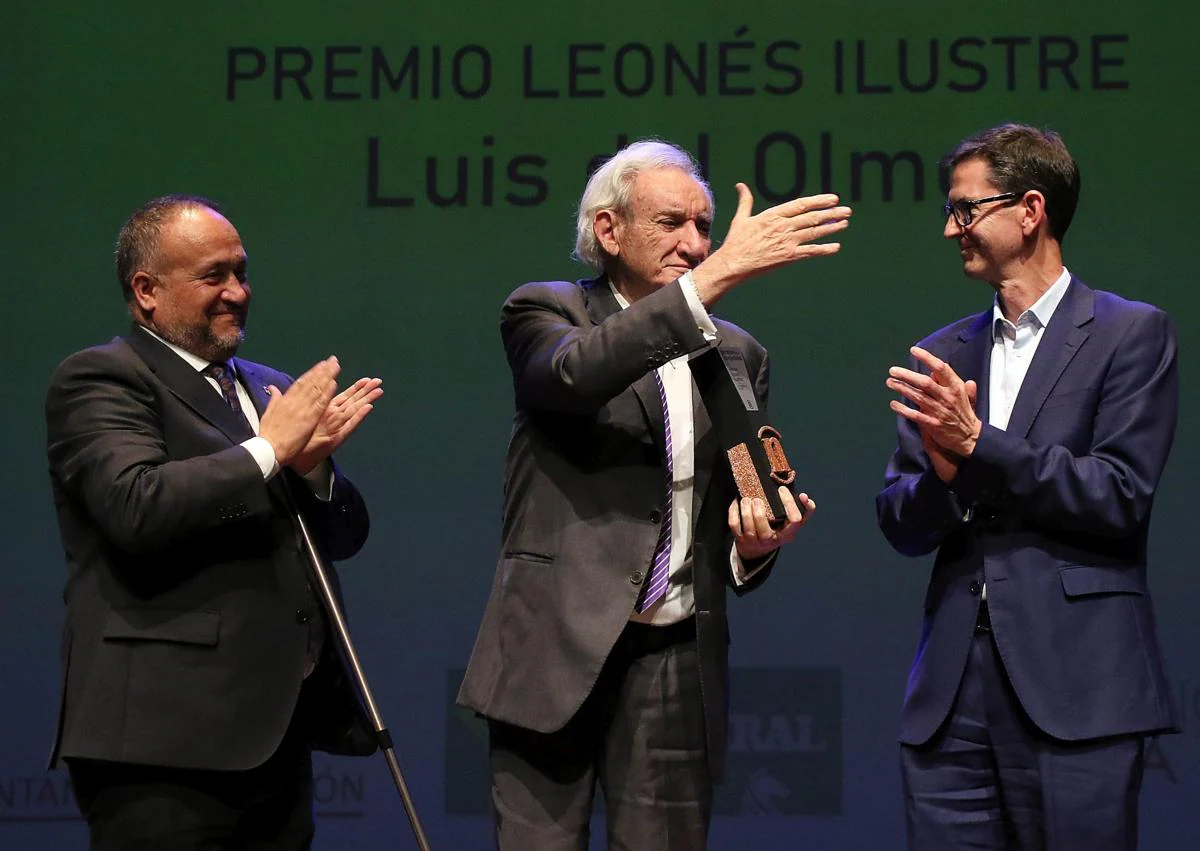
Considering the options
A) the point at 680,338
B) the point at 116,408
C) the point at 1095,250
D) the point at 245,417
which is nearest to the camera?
the point at 680,338

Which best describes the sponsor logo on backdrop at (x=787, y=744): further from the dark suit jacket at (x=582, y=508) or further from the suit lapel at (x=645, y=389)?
the suit lapel at (x=645, y=389)

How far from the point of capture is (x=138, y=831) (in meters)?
2.64

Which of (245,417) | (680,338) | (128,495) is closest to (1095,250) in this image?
(680,338)

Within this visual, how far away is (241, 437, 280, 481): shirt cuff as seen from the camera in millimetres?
2691

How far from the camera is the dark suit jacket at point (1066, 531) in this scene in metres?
2.72

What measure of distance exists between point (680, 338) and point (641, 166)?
56 cm

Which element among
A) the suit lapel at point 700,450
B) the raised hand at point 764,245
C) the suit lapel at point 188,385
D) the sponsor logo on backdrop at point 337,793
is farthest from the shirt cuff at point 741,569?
the sponsor logo on backdrop at point 337,793

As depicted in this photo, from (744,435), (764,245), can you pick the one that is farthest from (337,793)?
(764,245)

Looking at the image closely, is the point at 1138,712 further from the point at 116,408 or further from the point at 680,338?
the point at 116,408

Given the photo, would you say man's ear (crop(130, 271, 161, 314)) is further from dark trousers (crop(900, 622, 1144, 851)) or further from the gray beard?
dark trousers (crop(900, 622, 1144, 851))

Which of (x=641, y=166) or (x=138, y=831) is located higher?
(x=641, y=166)

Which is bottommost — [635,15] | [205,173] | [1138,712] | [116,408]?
[1138,712]

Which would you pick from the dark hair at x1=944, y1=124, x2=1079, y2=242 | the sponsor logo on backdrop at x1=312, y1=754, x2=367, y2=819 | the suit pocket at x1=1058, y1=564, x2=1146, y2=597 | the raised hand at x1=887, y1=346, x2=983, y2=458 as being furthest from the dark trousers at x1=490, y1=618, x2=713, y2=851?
the sponsor logo on backdrop at x1=312, y1=754, x2=367, y2=819

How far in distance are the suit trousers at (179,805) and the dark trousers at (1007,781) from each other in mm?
1183
